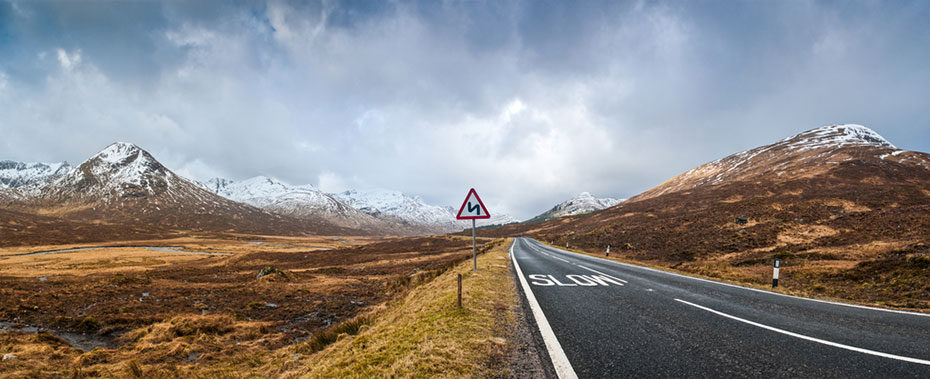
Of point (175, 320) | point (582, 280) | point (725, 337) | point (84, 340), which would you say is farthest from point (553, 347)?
point (84, 340)

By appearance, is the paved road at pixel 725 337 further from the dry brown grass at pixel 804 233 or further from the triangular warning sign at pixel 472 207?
the dry brown grass at pixel 804 233

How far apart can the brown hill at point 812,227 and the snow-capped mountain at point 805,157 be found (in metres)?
0.63

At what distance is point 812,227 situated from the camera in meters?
25.8

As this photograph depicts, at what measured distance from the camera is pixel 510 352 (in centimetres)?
449

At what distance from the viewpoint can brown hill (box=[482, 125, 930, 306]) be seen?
43.9 ft

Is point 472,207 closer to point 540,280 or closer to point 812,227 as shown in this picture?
point 540,280

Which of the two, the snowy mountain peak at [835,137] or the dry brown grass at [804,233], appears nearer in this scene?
the dry brown grass at [804,233]

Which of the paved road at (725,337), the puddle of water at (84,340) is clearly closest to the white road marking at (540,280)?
the paved road at (725,337)

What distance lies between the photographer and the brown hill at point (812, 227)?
13383 mm

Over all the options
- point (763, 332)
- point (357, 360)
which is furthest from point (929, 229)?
point (357, 360)

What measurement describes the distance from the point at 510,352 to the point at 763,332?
15.1ft

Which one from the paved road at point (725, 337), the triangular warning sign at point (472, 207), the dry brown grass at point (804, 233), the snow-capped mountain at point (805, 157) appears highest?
the snow-capped mountain at point (805, 157)

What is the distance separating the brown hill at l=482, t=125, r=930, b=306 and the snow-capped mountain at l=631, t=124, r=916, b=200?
24.9 inches

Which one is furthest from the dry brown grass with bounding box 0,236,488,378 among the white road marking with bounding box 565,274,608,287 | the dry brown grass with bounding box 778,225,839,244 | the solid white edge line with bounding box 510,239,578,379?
the dry brown grass with bounding box 778,225,839,244
